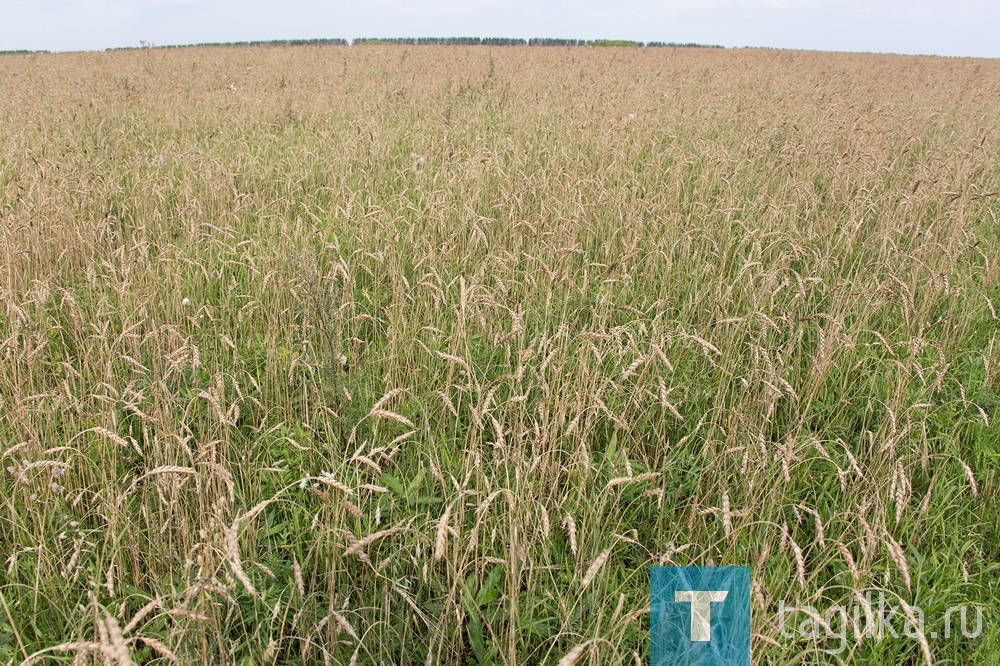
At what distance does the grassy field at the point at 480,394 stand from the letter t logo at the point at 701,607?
12 centimetres

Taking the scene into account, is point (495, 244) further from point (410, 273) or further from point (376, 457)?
point (376, 457)

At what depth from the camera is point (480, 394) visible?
189 centimetres

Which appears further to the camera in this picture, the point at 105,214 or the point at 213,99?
the point at 213,99

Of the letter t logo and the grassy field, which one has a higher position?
the grassy field

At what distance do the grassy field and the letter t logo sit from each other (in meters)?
0.12

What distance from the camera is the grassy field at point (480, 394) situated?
1.56 meters

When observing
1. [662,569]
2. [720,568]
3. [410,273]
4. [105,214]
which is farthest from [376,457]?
[105,214]

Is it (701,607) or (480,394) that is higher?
(480,394)

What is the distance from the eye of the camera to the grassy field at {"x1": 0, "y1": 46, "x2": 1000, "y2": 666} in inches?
61.6

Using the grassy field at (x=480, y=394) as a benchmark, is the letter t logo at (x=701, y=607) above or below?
below

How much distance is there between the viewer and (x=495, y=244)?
11.6 ft

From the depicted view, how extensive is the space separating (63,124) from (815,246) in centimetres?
762

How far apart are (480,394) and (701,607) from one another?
0.91 m

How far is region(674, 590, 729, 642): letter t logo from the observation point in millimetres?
1570
